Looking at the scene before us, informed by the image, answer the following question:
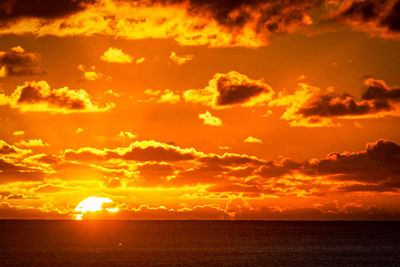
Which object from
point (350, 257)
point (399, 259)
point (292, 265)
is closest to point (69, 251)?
point (292, 265)

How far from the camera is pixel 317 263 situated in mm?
115750

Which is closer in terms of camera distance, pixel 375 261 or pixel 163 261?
pixel 163 261

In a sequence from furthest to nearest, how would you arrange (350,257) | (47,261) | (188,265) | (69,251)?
(69,251), (350,257), (47,261), (188,265)

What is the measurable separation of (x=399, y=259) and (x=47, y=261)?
273ft

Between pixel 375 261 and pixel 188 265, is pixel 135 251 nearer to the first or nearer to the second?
pixel 188 265

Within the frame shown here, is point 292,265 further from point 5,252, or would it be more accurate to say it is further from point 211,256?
point 5,252

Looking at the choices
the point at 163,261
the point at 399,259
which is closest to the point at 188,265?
the point at 163,261

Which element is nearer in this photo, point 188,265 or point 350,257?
point 188,265

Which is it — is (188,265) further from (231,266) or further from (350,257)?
(350,257)

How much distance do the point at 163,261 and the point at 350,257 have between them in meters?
49.7

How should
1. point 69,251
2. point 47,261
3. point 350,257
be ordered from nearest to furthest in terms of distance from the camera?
point 47,261 → point 350,257 → point 69,251

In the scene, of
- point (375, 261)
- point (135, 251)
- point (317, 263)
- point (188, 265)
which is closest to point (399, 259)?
point (375, 261)

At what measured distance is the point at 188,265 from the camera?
351 ft

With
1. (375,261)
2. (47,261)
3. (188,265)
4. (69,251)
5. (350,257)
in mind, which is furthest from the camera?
(69,251)
